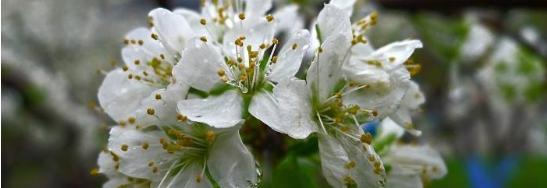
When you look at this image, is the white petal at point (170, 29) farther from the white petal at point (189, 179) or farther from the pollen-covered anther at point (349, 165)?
the pollen-covered anther at point (349, 165)

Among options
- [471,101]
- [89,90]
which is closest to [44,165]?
[89,90]

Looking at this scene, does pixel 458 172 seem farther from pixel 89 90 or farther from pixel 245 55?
pixel 89 90

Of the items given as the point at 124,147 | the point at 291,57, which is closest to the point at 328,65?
the point at 291,57

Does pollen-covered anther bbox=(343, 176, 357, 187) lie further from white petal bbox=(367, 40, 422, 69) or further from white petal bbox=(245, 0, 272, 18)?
white petal bbox=(245, 0, 272, 18)

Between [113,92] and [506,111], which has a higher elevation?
[113,92]

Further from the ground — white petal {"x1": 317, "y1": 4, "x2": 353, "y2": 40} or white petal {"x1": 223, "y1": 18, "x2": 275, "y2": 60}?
white petal {"x1": 223, "y1": 18, "x2": 275, "y2": 60}

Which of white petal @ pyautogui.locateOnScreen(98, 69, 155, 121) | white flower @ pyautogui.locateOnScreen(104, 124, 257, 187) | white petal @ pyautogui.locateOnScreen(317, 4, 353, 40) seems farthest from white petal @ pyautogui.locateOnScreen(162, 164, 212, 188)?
white petal @ pyautogui.locateOnScreen(317, 4, 353, 40)

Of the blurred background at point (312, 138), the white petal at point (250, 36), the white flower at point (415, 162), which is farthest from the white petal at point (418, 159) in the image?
the white petal at point (250, 36)
